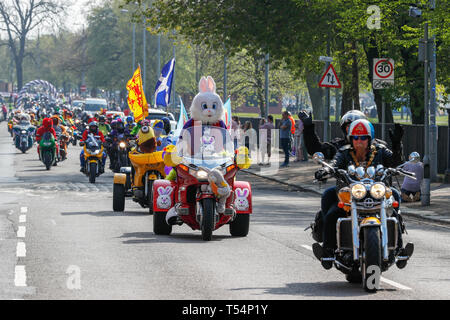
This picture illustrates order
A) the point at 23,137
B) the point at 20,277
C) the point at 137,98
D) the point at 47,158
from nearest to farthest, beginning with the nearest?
the point at 20,277 < the point at 137,98 < the point at 47,158 < the point at 23,137

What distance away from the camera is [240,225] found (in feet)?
49.4

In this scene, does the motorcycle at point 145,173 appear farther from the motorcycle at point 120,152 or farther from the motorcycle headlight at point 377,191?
the motorcycle headlight at point 377,191

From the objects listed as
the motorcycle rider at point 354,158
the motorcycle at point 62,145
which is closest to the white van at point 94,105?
the motorcycle at point 62,145

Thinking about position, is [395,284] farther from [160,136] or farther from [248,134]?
[248,134]

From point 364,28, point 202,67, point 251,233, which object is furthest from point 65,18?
point 251,233

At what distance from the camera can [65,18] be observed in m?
103

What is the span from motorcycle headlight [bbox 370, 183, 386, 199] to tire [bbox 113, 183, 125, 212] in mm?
9948

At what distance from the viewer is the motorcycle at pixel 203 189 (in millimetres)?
13742

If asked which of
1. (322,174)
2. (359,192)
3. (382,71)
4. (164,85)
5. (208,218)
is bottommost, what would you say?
(208,218)

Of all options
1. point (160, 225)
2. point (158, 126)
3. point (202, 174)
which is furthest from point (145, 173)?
point (202, 174)

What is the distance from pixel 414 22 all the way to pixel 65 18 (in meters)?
77.4

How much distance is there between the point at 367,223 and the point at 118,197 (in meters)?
10.2

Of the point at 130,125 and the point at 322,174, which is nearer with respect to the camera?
the point at 322,174
